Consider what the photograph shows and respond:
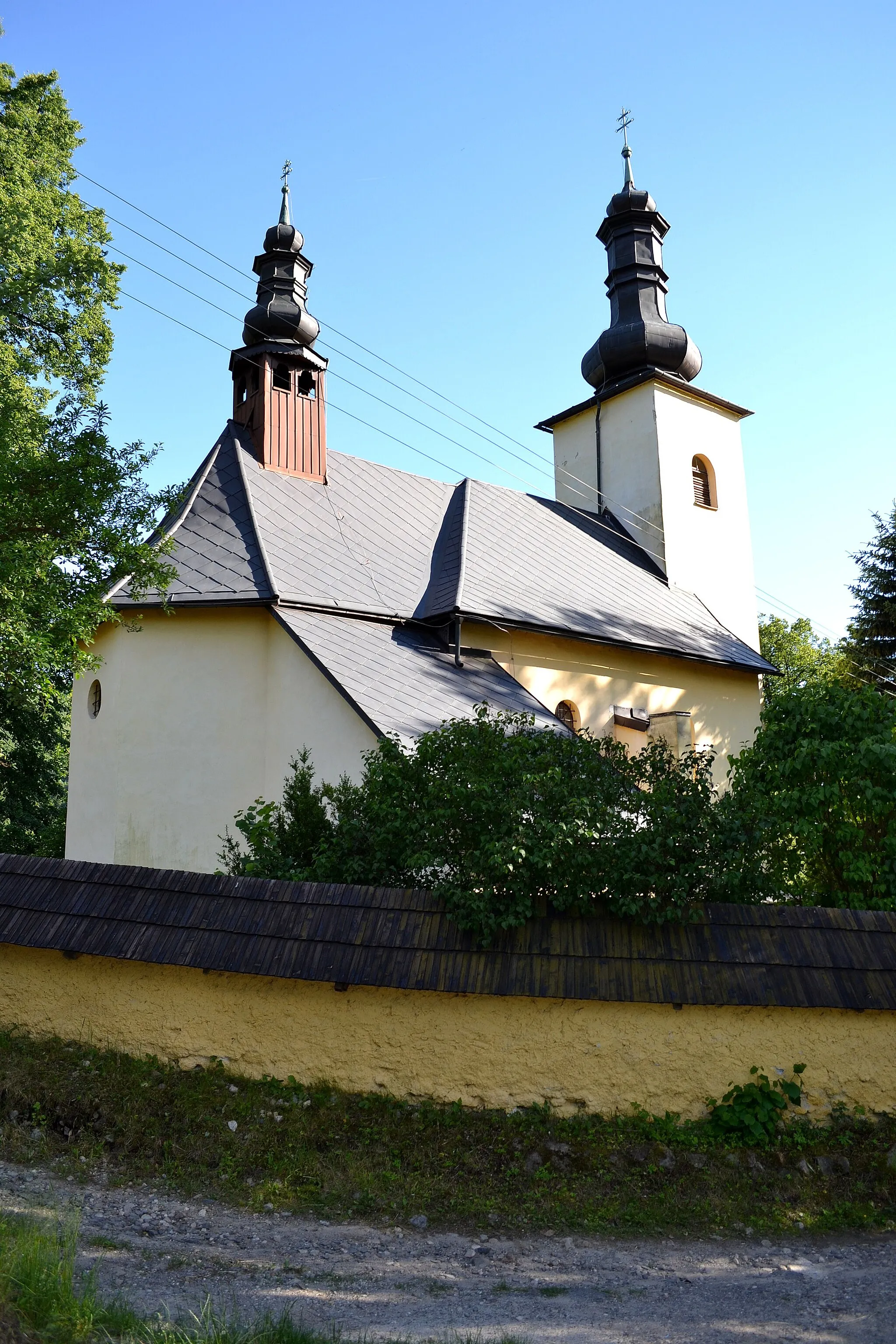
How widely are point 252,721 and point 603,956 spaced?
25.1ft

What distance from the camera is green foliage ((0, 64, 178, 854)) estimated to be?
878 centimetres

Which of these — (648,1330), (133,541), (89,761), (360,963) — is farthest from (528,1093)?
(89,761)

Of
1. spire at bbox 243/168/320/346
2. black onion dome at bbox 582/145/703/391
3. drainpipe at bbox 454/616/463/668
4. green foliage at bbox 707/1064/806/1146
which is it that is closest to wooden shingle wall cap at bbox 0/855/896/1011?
green foliage at bbox 707/1064/806/1146

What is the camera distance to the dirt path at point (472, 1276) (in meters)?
4.03

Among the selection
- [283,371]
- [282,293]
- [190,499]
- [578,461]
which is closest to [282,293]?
[282,293]

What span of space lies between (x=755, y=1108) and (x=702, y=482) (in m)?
16.9

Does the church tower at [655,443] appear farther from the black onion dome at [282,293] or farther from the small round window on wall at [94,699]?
the small round window on wall at [94,699]

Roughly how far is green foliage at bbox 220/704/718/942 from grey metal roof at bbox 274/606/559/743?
3580 mm

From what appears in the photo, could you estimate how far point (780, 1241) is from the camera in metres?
5.04

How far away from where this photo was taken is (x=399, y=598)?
14109mm

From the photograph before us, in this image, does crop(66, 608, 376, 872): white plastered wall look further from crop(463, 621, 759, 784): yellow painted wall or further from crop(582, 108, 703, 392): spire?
crop(582, 108, 703, 392): spire

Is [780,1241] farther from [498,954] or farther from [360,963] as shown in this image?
[360,963]

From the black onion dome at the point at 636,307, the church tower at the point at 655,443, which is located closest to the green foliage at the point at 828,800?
the church tower at the point at 655,443

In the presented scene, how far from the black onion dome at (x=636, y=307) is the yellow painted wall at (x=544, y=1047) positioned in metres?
17.1
